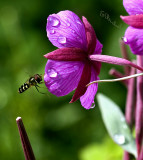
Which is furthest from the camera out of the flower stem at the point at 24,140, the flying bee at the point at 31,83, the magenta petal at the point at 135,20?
the flying bee at the point at 31,83

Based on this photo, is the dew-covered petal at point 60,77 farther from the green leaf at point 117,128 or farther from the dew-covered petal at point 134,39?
the green leaf at point 117,128

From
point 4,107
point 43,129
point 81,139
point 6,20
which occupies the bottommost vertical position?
point 81,139

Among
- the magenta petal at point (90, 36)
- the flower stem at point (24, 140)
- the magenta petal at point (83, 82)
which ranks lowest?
the flower stem at point (24, 140)

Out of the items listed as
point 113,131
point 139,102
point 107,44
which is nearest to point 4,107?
point 107,44

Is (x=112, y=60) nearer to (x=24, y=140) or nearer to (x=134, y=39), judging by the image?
(x=134, y=39)

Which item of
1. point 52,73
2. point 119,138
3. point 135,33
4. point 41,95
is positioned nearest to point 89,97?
point 52,73

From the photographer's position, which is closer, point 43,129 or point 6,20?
point 43,129

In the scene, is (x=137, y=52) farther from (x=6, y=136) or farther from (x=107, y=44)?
(x=107, y=44)

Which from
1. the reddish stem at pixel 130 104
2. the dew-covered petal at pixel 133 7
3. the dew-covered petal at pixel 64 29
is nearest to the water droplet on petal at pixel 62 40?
the dew-covered petal at pixel 64 29
